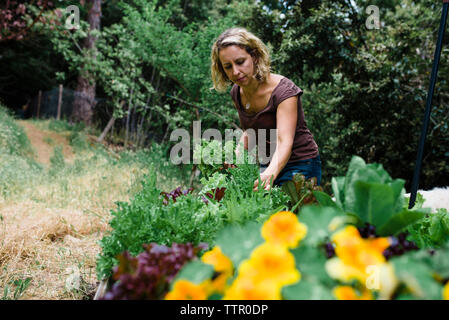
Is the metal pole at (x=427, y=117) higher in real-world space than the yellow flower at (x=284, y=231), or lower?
higher

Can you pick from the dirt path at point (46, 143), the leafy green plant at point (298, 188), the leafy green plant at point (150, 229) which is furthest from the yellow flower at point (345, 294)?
the dirt path at point (46, 143)

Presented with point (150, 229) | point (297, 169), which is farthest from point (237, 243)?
point (297, 169)

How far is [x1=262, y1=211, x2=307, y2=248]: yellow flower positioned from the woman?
3.83 feet

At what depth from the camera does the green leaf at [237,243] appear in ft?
1.80

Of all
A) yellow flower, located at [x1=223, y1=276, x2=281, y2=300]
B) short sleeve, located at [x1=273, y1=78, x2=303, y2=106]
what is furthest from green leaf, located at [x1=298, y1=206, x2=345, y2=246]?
short sleeve, located at [x1=273, y1=78, x2=303, y2=106]

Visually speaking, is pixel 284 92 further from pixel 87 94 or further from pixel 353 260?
pixel 87 94

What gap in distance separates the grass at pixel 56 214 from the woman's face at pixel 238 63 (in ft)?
3.46

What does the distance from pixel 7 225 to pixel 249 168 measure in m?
2.23

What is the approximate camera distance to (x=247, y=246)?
0.56 meters

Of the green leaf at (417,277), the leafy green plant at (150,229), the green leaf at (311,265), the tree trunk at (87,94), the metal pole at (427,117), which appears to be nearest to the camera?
the green leaf at (417,277)

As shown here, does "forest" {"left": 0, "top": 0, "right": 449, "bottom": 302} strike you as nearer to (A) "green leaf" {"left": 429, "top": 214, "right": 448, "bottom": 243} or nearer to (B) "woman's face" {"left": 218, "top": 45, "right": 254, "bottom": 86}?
(A) "green leaf" {"left": 429, "top": 214, "right": 448, "bottom": 243}

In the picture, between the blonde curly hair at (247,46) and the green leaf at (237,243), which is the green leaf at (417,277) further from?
the blonde curly hair at (247,46)

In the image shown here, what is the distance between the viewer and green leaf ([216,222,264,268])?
0.55 m

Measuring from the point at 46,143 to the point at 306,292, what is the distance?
859cm
